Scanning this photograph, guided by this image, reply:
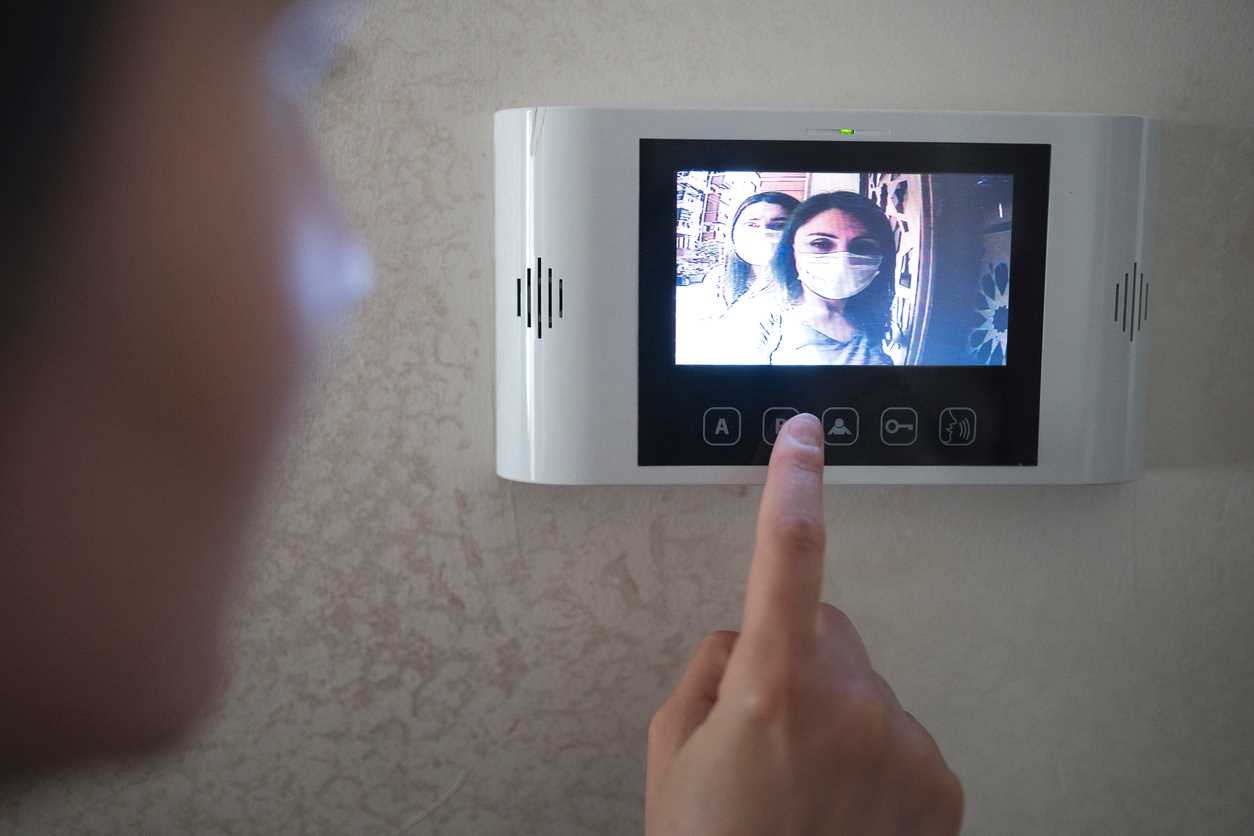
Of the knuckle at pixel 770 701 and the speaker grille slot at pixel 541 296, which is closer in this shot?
the knuckle at pixel 770 701

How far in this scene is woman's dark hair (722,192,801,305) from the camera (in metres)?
0.62

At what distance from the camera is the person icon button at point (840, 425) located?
64 cm

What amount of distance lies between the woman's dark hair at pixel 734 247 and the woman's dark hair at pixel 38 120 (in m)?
0.46

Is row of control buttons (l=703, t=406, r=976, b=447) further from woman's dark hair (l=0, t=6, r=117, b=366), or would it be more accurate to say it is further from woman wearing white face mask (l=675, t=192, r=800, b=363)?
woman's dark hair (l=0, t=6, r=117, b=366)

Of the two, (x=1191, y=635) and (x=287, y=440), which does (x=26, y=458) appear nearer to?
(x=287, y=440)

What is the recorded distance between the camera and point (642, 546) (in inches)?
27.5

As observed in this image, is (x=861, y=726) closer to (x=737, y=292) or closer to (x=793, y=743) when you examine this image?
(x=793, y=743)

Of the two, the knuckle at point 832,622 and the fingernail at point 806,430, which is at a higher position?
the fingernail at point 806,430

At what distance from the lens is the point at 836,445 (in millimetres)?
641

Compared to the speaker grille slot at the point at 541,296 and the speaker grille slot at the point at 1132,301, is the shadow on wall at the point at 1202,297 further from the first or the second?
the speaker grille slot at the point at 541,296

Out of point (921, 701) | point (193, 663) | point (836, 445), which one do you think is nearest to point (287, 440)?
point (193, 663)

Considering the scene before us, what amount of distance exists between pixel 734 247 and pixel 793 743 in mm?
328

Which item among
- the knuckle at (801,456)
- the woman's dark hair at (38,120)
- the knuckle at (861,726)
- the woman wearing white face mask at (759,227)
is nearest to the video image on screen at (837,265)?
the woman wearing white face mask at (759,227)

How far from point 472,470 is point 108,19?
41 cm
